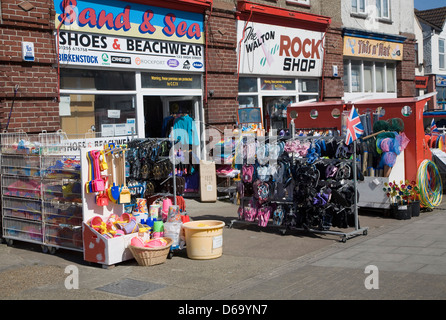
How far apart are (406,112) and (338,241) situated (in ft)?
12.8

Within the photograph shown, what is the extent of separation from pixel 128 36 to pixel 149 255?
19.2ft

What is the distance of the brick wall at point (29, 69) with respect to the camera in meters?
9.90

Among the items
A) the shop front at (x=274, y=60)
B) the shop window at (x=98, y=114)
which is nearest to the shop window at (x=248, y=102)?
the shop front at (x=274, y=60)

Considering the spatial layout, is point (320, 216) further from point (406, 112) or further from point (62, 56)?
point (62, 56)

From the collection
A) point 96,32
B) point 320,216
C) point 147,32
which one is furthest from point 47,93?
point 320,216

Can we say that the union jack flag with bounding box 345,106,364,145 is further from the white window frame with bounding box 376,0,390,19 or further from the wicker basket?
the white window frame with bounding box 376,0,390,19

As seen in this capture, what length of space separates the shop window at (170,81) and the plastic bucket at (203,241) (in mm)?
5231

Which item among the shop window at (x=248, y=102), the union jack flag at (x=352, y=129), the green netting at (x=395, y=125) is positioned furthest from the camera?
the shop window at (x=248, y=102)

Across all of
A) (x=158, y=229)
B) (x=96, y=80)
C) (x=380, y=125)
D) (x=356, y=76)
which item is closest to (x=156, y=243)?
(x=158, y=229)

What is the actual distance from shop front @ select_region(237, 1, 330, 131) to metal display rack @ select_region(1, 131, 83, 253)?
6.68 meters

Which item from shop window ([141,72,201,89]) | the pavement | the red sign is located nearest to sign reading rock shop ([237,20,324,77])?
shop window ([141,72,201,89])

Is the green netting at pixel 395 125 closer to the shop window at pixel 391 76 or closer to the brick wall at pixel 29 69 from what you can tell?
the brick wall at pixel 29 69

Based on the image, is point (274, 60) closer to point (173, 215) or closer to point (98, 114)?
point (98, 114)

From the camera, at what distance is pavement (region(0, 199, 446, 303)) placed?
6422 millimetres
